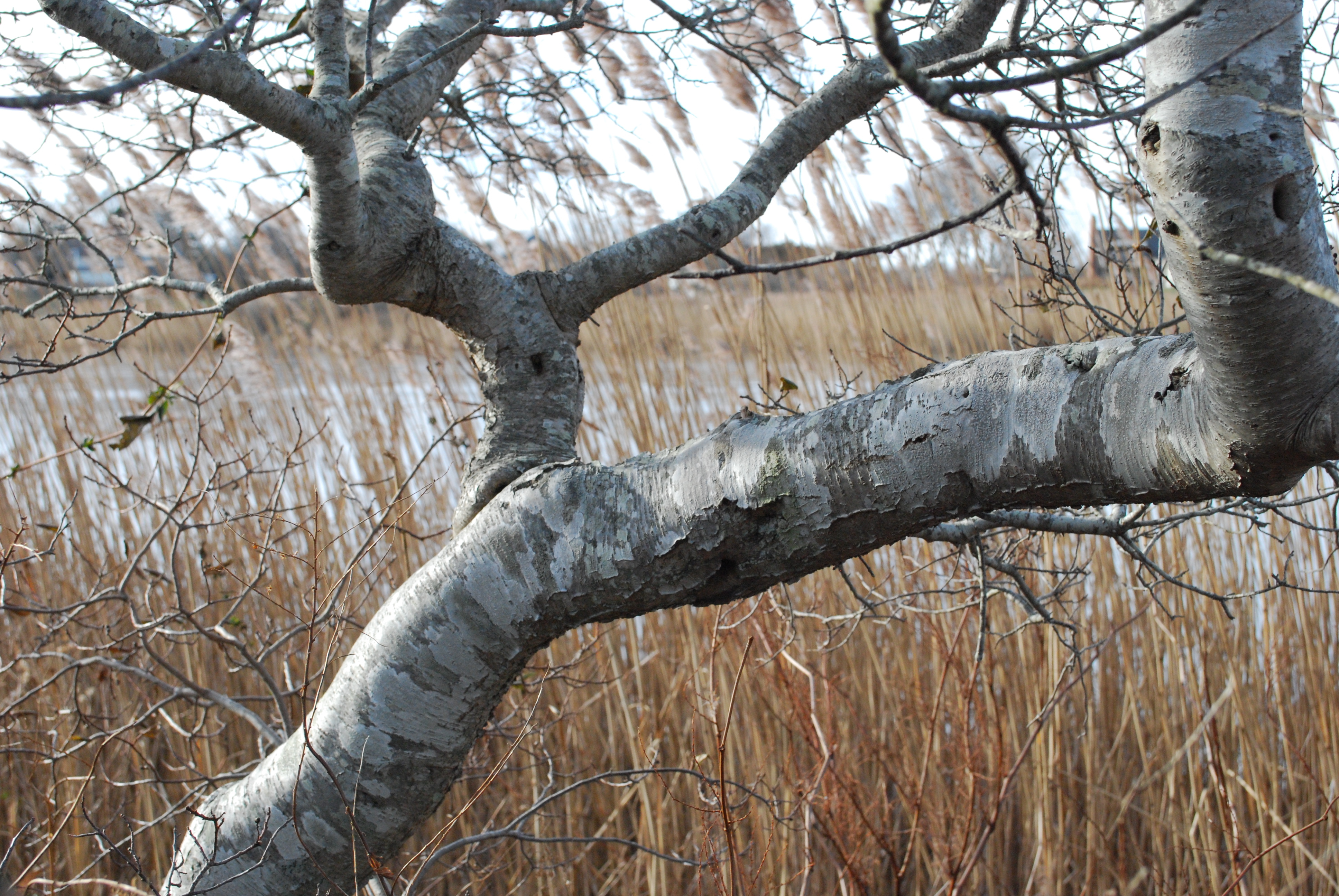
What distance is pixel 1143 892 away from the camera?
63.1 inches

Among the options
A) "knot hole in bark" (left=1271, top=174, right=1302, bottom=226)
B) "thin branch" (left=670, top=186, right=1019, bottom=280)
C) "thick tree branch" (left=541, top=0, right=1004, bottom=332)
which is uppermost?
"thick tree branch" (left=541, top=0, right=1004, bottom=332)

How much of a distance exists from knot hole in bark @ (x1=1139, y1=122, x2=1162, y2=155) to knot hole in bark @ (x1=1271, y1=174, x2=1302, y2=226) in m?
0.05

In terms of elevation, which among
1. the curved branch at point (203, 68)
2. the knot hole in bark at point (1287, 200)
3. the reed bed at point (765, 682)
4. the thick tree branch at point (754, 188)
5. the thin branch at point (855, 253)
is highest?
the curved branch at point (203, 68)

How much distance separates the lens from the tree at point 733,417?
384 mm

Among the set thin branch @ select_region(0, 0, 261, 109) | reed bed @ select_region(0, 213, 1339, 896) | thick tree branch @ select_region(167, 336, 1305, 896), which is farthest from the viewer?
reed bed @ select_region(0, 213, 1339, 896)

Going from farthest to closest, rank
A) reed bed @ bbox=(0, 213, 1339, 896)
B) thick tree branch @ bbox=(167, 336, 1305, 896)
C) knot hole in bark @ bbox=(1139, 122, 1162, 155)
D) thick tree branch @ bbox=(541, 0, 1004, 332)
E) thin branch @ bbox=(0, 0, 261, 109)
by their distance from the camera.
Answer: reed bed @ bbox=(0, 213, 1339, 896) → thick tree branch @ bbox=(541, 0, 1004, 332) → thick tree branch @ bbox=(167, 336, 1305, 896) → knot hole in bark @ bbox=(1139, 122, 1162, 155) → thin branch @ bbox=(0, 0, 261, 109)

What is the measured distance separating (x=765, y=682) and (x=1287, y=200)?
134cm

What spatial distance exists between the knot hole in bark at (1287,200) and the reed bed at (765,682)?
0.75 meters

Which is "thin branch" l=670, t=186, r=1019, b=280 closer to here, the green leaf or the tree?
the tree

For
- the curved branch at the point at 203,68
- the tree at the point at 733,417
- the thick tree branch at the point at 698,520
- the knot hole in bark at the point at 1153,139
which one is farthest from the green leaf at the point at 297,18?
the knot hole in bark at the point at 1153,139

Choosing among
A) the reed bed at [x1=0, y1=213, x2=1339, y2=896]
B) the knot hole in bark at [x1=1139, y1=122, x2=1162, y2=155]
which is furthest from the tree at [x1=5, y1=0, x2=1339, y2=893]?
the reed bed at [x1=0, y1=213, x2=1339, y2=896]

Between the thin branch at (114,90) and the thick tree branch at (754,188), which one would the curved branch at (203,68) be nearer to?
the thin branch at (114,90)

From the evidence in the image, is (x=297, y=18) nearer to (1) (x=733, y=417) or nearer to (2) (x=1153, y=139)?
(1) (x=733, y=417)

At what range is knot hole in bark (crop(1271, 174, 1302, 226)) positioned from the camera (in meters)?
0.38
